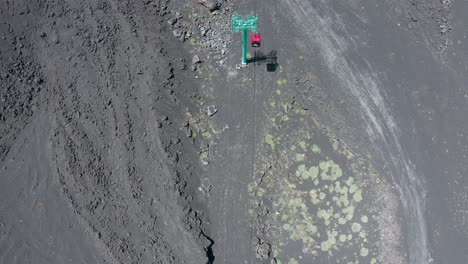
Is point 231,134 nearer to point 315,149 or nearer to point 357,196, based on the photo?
point 315,149

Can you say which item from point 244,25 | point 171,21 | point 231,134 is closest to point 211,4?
point 171,21

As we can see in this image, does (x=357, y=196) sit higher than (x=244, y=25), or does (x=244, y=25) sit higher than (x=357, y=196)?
(x=244, y=25)

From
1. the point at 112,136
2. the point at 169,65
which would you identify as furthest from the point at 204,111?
the point at 112,136

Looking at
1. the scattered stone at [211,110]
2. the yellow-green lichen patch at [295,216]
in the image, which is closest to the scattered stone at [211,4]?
the scattered stone at [211,110]

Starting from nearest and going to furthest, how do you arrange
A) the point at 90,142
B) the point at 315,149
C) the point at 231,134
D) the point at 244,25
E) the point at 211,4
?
the point at 90,142, the point at 244,25, the point at 231,134, the point at 315,149, the point at 211,4

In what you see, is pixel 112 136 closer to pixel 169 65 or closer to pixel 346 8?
pixel 169 65

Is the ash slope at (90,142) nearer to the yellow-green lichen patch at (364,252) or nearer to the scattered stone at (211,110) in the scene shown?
the scattered stone at (211,110)

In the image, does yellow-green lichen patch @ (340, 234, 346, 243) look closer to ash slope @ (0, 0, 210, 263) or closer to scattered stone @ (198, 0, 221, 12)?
ash slope @ (0, 0, 210, 263)
